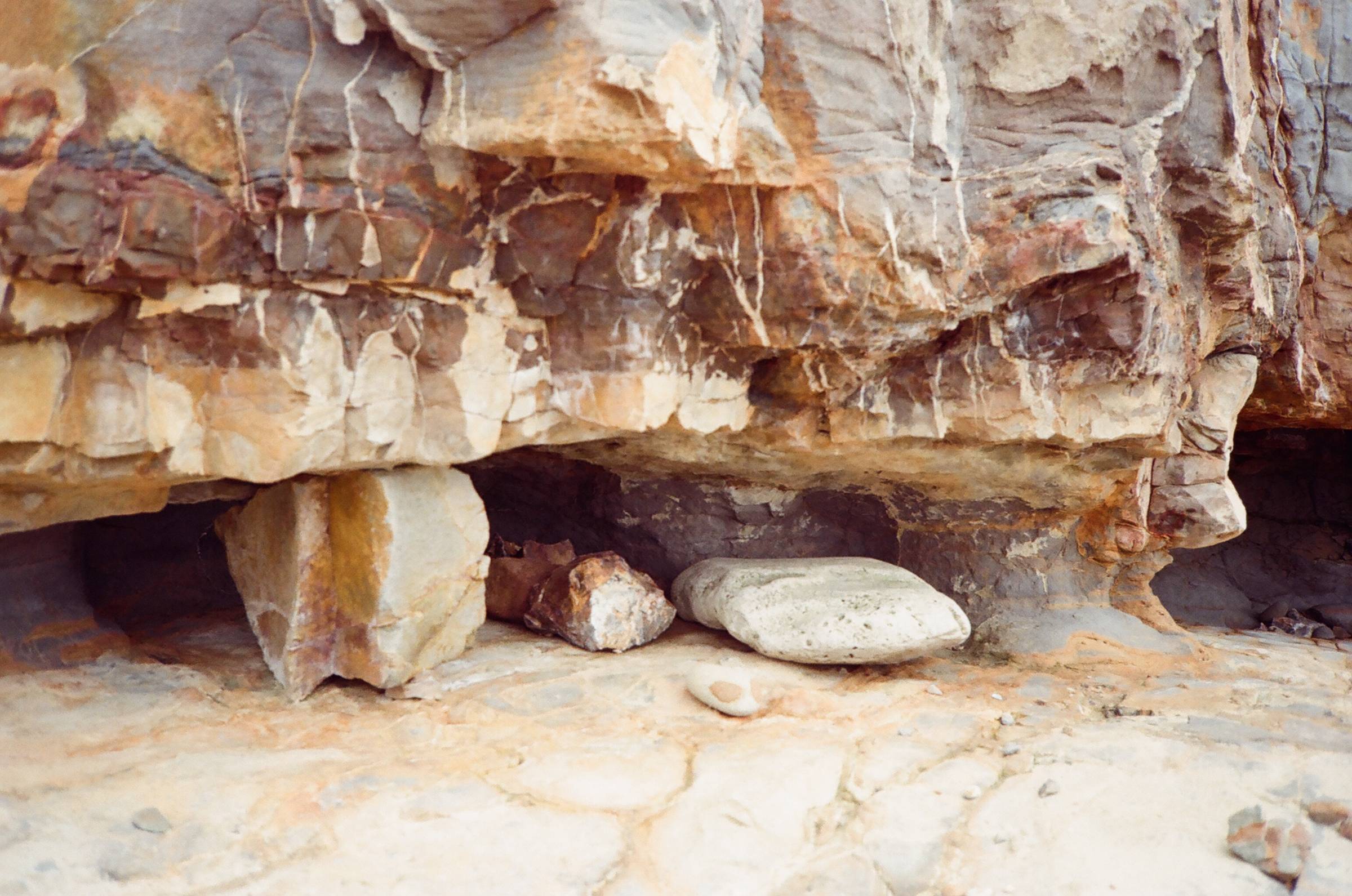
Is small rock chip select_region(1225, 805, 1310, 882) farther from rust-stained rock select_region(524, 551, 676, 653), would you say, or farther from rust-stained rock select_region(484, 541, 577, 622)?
rust-stained rock select_region(484, 541, 577, 622)

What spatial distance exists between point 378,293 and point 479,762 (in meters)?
1.35

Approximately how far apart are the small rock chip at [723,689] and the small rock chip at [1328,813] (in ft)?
4.87

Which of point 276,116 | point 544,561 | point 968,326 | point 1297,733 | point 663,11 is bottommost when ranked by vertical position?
point 1297,733


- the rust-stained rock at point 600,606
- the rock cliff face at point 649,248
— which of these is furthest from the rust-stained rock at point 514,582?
the rock cliff face at point 649,248

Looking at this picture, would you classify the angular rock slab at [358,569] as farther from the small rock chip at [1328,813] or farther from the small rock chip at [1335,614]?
the small rock chip at [1335,614]

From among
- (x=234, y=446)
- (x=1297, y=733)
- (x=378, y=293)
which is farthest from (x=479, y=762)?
(x=1297, y=733)

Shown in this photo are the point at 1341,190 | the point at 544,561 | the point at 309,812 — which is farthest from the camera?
the point at 1341,190

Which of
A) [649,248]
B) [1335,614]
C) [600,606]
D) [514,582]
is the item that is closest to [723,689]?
[600,606]

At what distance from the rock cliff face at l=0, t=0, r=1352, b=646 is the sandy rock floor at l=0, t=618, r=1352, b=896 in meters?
0.76

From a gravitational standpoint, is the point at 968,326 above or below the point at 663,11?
below

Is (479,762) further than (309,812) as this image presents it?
Yes

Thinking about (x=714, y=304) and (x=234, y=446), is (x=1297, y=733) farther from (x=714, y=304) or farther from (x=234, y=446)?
(x=234, y=446)

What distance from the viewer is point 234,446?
258cm

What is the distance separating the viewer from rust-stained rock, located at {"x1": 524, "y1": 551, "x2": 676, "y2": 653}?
356 centimetres
